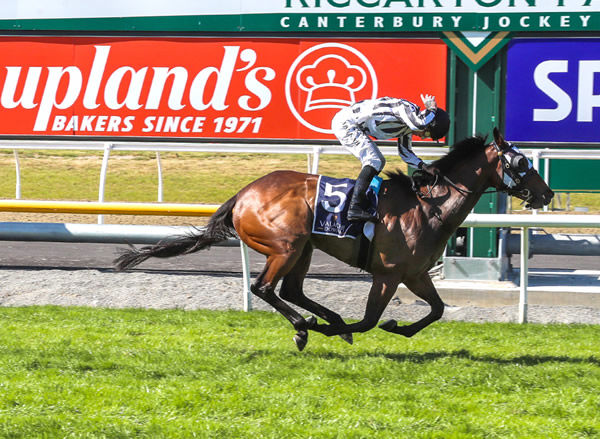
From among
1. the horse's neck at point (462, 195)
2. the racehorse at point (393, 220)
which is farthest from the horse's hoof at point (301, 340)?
the horse's neck at point (462, 195)

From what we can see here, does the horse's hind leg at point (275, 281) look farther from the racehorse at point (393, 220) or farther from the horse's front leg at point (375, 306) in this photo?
the horse's front leg at point (375, 306)

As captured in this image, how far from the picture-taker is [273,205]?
5.83 metres

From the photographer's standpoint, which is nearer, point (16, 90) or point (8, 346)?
point (8, 346)

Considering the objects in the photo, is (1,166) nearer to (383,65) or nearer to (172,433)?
(383,65)

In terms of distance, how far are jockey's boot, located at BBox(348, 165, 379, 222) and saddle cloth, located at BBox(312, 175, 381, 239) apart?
0.05m

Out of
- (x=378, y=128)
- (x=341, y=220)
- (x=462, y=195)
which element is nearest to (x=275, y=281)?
(x=341, y=220)

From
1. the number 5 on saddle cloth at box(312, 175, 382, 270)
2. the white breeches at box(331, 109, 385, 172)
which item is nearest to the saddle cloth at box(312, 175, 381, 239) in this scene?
the number 5 on saddle cloth at box(312, 175, 382, 270)

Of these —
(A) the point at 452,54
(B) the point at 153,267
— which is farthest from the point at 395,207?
(B) the point at 153,267

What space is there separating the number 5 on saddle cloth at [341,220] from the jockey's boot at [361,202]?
52mm

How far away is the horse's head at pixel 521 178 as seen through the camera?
5.63m

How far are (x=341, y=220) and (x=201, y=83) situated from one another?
384cm

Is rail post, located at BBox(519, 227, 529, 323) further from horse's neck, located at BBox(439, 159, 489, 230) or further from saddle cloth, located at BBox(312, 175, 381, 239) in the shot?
saddle cloth, located at BBox(312, 175, 381, 239)

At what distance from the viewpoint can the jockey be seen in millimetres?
5672

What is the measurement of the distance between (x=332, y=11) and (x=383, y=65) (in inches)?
28.4
